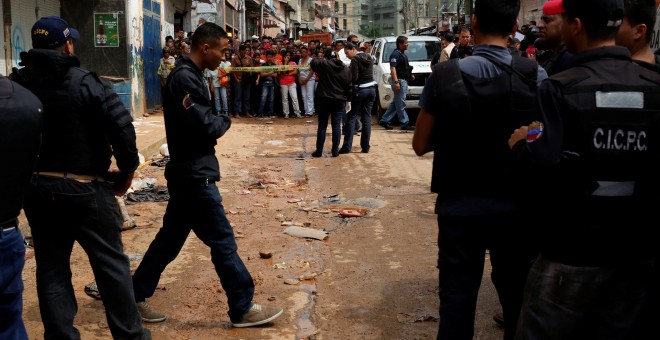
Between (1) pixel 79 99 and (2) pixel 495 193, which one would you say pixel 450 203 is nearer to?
(2) pixel 495 193

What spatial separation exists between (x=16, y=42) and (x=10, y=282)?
10438 mm

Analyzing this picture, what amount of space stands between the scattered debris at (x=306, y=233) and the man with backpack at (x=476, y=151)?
3.83m

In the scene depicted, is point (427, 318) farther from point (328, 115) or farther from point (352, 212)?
point (328, 115)

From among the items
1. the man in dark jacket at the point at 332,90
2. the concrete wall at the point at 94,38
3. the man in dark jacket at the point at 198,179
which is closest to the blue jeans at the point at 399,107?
the man in dark jacket at the point at 332,90

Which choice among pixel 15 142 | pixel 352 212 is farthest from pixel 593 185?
pixel 352 212

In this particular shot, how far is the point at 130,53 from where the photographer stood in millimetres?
16406

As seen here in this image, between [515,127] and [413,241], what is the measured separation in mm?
3757

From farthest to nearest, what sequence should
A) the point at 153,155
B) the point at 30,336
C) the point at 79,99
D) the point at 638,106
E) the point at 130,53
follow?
the point at 130,53
the point at 153,155
the point at 30,336
the point at 79,99
the point at 638,106

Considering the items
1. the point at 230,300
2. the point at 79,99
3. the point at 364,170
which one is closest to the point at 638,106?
the point at 79,99

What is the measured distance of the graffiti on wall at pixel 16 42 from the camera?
12.0 m

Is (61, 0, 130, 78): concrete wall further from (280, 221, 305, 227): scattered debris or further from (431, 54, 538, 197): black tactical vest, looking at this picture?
(431, 54, 538, 197): black tactical vest

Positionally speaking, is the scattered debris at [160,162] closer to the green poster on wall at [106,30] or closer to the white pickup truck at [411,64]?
the green poster on wall at [106,30]

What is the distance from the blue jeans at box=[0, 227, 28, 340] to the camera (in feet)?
9.35

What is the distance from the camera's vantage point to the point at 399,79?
15.6 m
